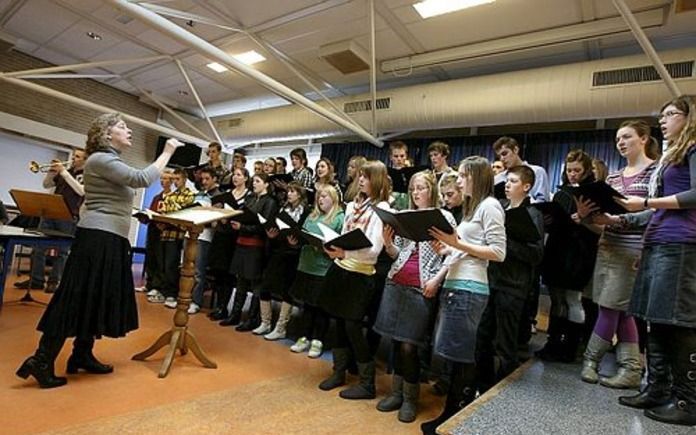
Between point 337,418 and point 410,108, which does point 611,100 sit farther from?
point 337,418

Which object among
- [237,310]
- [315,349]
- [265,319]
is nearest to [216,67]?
[237,310]

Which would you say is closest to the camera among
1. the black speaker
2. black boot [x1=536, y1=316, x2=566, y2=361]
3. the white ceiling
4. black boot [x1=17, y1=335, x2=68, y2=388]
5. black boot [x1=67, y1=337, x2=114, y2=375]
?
black boot [x1=17, y1=335, x2=68, y2=388]

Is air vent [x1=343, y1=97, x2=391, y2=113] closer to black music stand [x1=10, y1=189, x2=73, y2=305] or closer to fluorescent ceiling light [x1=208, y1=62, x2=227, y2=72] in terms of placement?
fluorescent ceiling light [x1=208, y1=62, x2=227, y2=72]

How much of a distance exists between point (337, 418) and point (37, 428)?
47.5 inches

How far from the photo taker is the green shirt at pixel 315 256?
2.87m

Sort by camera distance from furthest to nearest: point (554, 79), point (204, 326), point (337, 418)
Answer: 1. point (554, 79)
2. point (204, 326)
3. point (337, 418)

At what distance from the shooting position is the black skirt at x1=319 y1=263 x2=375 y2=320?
228 cm

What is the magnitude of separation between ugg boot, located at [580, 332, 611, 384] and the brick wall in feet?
26.9

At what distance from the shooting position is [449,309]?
1.87 m

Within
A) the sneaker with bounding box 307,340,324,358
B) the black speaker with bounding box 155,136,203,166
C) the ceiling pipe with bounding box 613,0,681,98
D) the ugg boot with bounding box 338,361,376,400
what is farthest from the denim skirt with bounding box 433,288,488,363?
the black speaker with bounding box 155,136,203,166

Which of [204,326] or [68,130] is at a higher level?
[68,130]

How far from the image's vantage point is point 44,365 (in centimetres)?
203

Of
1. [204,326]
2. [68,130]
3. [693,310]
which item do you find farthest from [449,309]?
[68,130]

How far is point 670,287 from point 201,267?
3.56 m
